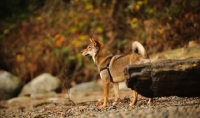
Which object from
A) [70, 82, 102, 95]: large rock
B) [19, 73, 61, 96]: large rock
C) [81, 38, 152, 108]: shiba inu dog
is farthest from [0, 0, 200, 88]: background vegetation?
[81, 38, 152, 108]: shiba inu dog

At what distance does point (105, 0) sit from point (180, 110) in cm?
1286

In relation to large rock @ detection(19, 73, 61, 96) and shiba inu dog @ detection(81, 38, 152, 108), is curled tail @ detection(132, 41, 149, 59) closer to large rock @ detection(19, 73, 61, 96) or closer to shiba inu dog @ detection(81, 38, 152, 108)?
shiba inu dog @ detection(81, 38, 152, 108)

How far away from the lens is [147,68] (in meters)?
6.14

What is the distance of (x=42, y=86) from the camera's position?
14617 mm

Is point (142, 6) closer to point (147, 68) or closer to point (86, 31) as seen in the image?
point (86, 31)

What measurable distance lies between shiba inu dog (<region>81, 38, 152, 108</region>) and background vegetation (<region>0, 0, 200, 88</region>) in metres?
6.94

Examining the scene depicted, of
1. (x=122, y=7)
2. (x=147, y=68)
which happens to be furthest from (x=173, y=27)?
(x=147, y=68)

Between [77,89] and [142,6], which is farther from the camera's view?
[142,6]

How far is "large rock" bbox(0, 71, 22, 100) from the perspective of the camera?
554 inches

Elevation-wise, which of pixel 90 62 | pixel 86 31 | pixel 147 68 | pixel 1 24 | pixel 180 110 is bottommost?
pixel 180 110

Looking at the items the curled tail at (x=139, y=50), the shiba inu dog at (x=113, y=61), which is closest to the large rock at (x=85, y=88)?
the shiba inu dog at (x=113, y=61)

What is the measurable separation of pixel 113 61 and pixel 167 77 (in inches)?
81.7

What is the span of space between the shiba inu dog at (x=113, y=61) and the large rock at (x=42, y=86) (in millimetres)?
6582

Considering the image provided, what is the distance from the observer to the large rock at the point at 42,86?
47.8 feet
